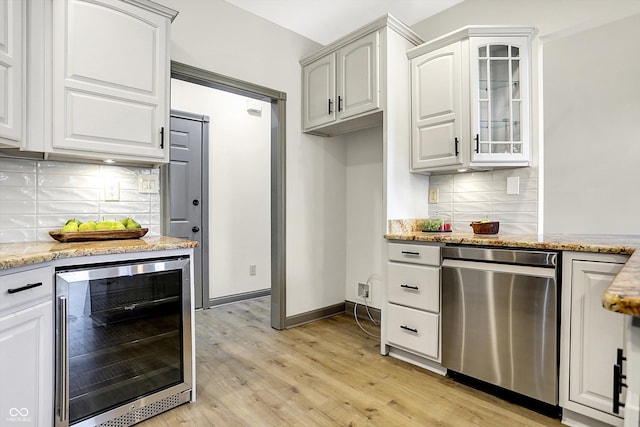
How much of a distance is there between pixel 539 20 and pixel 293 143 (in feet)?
6.76

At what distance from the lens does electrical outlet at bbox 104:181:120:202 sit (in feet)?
7.04

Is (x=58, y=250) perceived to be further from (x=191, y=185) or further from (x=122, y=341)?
(x=191, y=185)

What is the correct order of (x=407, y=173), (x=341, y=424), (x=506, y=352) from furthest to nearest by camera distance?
(x=407, y=173)
(x=506, y=352)
(x=341, y=424)

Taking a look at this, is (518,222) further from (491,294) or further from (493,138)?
(491,294)

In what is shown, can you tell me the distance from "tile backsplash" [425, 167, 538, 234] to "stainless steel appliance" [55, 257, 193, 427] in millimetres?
2067

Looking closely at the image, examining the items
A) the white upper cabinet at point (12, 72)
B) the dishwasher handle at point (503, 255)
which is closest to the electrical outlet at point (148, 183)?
the white upper cabinet at point (12, 72)

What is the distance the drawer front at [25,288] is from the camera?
121cm

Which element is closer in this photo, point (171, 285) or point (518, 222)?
point (171, 285)

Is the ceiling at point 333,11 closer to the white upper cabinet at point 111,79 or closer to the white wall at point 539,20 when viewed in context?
the white wall at point 539,20

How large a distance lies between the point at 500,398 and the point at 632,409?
59.0 inches

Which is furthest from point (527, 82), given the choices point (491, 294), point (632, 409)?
Result: point (632, 409)

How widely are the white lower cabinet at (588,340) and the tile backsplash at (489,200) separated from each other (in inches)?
31.7

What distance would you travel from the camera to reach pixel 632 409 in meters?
0.66

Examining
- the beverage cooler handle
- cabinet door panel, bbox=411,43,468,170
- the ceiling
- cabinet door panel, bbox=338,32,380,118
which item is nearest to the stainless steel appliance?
the beverage cooler handle
